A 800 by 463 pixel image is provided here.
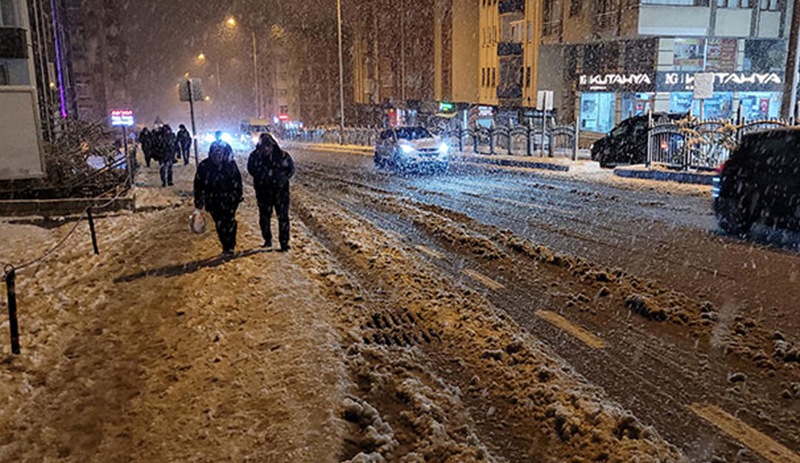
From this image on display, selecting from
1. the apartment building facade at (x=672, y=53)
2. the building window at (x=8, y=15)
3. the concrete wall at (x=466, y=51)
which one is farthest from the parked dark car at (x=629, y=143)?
the concrete wall at (x=466, y=51)

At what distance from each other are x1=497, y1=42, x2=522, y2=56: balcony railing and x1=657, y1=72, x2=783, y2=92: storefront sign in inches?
556

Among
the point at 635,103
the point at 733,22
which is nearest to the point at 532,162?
the point at 635,103

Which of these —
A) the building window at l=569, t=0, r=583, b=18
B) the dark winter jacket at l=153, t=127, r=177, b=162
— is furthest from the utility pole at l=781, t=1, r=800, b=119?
the building window at l=569, t=0, r=583, b=18

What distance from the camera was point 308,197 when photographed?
17.3 m

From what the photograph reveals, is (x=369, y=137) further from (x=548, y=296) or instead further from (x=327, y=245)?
(x=548, y=296)

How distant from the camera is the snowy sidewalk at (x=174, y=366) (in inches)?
177

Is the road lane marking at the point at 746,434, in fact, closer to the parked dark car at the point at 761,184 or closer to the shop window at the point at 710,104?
the parked dark car at the point at 761,184

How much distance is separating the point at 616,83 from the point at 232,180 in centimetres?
3413

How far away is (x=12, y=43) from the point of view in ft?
88.4

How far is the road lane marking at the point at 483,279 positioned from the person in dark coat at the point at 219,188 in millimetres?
3353

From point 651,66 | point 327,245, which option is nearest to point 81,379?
point 327,245

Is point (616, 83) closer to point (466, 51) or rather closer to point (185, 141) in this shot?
point (466, 51)

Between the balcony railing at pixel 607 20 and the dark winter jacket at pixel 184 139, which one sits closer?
the dark winter jacket at pixel 184 139

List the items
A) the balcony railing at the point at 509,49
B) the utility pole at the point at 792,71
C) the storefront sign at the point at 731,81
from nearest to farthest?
the utility pole at the point at 792,71 → the storefront sign at the point at 731,81 → the balcony railing at the point at 509,49
